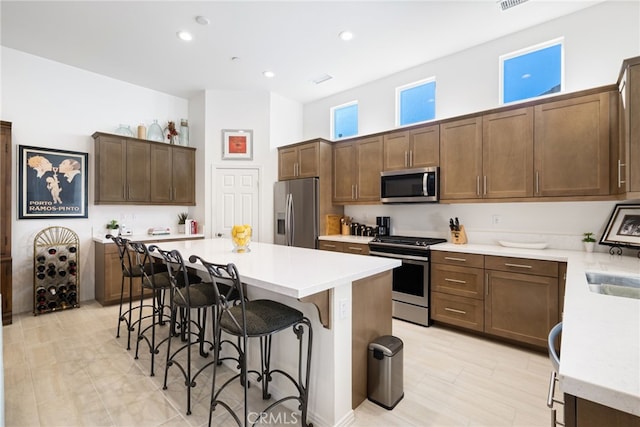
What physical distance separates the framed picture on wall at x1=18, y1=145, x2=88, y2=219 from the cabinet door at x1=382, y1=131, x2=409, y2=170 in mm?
4260

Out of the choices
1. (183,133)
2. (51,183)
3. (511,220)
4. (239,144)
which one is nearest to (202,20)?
(239,144)

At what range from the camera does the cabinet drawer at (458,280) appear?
3.02 meters

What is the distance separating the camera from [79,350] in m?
2.76

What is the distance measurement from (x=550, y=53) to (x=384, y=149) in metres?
2.03

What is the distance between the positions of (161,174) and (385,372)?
4389 millimetres

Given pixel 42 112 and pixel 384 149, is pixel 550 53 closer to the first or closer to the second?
pixel 384 149

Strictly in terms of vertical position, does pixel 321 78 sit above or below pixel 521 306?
above

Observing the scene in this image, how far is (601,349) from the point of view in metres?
0.82

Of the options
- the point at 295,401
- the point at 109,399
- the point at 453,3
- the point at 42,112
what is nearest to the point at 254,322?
the point at 295,401

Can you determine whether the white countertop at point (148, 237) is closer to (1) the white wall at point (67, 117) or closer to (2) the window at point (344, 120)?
(1) the white wall at point (67, 117)

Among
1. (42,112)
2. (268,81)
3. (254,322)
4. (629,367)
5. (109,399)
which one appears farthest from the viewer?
(268,81)

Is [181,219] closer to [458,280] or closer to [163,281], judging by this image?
[163,281]

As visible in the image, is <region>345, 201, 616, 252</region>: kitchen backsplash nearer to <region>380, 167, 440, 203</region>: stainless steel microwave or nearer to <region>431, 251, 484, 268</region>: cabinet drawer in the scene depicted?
<region>380, 167, 440, 203</region>: stainless steel microwave

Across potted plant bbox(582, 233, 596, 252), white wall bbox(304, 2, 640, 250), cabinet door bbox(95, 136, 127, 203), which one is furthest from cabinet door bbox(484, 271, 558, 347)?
cabinet door bbox(95, 136, 127, 203)
